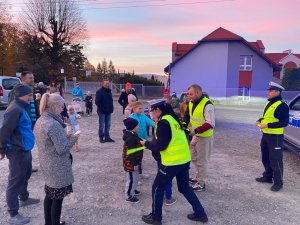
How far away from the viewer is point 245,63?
30.1 meters

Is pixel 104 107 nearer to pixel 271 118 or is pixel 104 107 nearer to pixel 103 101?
pixel 103 101

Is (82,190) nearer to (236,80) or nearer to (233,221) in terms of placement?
(233,221)

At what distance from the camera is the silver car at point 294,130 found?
21.9ft

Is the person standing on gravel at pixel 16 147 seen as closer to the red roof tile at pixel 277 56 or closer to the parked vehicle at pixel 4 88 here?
the parked vehicle at pixel 4 88

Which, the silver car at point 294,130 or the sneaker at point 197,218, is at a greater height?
the silver car at point 294,130

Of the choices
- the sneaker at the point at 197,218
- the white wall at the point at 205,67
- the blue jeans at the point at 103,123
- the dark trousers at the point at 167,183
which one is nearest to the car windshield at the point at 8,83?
the blue jeans at the point at 103,123

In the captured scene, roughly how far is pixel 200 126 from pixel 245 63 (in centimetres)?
2748

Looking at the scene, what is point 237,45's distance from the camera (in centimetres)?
2948

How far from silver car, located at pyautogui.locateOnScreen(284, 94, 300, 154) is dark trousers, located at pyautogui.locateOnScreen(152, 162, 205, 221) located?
3.77m

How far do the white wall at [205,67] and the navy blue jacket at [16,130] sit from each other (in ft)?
87.0

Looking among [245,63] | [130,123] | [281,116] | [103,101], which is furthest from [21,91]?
[245,63]

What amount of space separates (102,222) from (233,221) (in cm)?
186

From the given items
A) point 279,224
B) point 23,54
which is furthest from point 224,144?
point 23,54

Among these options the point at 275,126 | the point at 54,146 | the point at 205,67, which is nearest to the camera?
the point at 54,146
